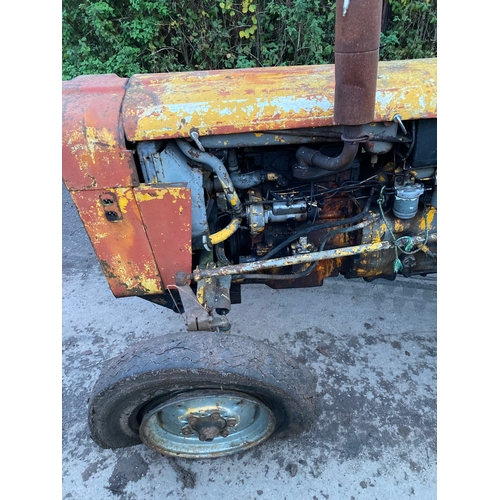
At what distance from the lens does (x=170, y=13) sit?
193 inches

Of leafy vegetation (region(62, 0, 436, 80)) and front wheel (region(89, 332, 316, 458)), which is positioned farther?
leafy vegetation (region(62, 0, 436, 80))

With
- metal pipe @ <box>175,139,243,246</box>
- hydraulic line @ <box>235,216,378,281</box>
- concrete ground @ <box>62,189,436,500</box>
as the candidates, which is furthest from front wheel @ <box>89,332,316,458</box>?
metal pipe @ <box>175,139,243,246</box>

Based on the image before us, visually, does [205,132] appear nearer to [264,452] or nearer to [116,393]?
[116,393]

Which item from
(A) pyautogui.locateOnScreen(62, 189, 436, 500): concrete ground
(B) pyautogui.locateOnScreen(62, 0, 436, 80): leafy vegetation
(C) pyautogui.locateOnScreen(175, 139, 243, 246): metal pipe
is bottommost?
(A) pyautogui.locateOnScreen(62, 189, 436, 500): concrete ground

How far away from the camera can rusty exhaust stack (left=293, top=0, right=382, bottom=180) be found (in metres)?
1.20

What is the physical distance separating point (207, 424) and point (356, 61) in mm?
1624

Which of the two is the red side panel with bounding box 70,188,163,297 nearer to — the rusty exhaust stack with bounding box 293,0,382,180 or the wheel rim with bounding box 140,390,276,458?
the wheel rim with bounding box 140,390,276,458

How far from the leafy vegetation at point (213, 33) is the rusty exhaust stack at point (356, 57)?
4074 mm

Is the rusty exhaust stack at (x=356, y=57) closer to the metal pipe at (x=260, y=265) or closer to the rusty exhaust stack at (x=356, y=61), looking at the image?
the rusty exhaust stack at (x=356, y=61)

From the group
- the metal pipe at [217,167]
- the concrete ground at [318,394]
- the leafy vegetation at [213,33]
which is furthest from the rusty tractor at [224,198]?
the leafy vegetation at [213,33]

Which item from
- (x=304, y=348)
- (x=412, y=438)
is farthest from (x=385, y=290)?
(x=412, y=438)

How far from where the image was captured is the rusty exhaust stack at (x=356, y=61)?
1199 mm

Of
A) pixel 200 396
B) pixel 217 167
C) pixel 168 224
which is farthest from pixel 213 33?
pixel 200 396

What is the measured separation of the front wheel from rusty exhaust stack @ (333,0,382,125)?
3.27 feet
